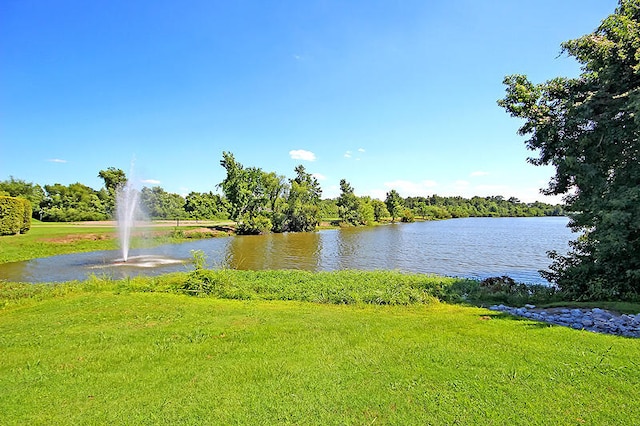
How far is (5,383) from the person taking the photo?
5586 mm

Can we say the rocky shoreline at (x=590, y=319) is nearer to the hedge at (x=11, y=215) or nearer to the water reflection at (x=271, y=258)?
the water reflection at (x=271, y=258)

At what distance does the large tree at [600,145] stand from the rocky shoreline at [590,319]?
10.2 ft

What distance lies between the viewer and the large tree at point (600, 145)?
11500mm

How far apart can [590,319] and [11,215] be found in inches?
1790

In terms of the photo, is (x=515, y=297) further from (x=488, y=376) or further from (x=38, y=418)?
(x=38, y=418)

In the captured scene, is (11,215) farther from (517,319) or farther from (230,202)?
(517,319)

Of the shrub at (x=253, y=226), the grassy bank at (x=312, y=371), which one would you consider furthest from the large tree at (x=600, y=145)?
the shrub at (x=253, y=226)

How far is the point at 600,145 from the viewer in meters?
12.8

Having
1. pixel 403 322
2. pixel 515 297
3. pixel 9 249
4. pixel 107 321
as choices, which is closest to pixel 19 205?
pixel 9 249

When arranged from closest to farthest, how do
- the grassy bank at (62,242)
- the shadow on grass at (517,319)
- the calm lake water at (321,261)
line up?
the shadow on grass at (517,319)
the calm lake water at (321,261)
the grassy bank at (62,242)

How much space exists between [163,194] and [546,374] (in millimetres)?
83923

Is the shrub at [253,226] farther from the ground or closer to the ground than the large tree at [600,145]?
closer to the ground

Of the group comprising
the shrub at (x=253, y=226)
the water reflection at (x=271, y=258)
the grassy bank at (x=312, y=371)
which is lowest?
the water reflection at (x=271, y=258)

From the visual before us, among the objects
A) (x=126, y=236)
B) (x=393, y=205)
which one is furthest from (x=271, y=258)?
(x=393, y=205)
